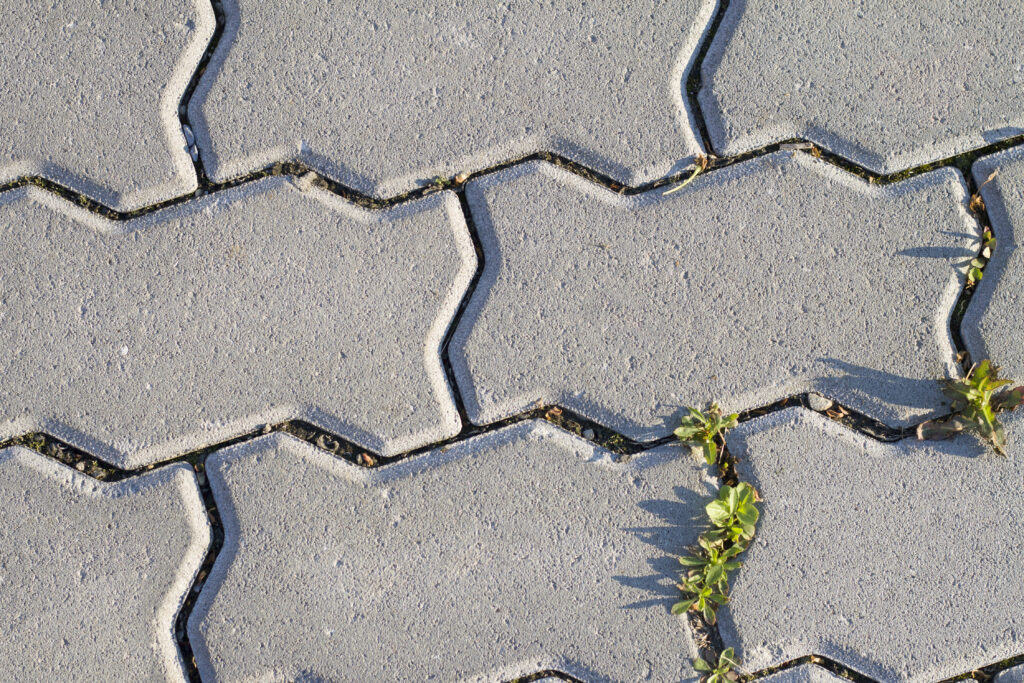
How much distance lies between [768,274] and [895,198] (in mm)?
281

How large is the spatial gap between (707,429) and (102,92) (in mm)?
1325

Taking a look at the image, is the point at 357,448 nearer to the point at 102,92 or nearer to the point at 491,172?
the point at 491,172

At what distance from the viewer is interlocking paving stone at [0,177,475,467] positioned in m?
1.46

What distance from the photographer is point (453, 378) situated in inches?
57.5

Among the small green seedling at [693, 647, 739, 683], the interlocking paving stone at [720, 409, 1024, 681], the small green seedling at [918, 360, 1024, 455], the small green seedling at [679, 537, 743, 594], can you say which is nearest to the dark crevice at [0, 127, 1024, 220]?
the small green seedling at [918, 360, 1024, 455]

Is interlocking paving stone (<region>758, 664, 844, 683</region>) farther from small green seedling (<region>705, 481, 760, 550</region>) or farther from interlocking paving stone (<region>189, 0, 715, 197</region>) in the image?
interlocking paving stone (<region>189, 0, 715, 197</region>)

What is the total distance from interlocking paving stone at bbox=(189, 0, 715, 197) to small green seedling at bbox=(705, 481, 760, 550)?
621 mm

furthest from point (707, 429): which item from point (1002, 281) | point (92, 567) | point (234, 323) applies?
point (92, 567)

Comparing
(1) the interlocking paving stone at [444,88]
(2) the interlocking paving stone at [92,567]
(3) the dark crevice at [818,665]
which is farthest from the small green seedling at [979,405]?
(2) the interlocking paving stone at [92,567]

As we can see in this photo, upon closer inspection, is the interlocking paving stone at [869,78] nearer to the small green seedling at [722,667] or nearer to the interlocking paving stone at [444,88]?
the interlocking paving stone at [444,88]

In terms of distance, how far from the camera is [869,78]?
147cm

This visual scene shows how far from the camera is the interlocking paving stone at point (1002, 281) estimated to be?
57.1 inches

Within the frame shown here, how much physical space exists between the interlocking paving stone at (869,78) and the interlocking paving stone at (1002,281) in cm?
7

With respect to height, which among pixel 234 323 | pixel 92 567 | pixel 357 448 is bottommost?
pixel 92 567
